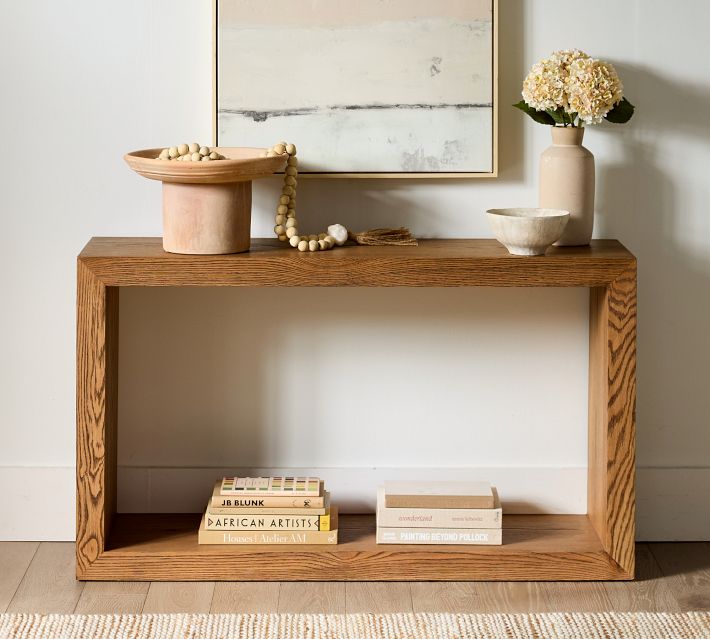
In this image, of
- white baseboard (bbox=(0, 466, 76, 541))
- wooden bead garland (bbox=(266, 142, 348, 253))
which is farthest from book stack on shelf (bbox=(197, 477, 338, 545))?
wooden bead garland (bbox=(266, 142, 348, 253))

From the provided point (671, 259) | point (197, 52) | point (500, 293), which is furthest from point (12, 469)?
point (671, 259)

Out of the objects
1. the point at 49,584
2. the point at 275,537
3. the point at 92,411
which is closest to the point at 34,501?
the point at 49,584

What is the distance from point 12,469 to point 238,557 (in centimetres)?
68

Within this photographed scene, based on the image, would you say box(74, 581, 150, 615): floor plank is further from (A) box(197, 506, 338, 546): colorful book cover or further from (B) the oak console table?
(A) box(197, 506, 338, 546): colorful book cover

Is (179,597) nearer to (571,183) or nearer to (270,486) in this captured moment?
(270,486)

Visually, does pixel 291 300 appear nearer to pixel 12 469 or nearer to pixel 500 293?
pixel 500 293

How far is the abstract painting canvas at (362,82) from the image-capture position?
2.56m

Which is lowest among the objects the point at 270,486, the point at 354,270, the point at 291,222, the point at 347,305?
the point at 270,486

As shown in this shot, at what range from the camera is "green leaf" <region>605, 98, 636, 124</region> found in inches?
99.1

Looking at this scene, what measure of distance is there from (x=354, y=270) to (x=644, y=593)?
0.99 metres

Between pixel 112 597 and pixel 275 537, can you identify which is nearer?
pixel 112 597

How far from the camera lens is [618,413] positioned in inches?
96.5

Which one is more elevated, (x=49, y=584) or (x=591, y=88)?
(x=591, y=88)

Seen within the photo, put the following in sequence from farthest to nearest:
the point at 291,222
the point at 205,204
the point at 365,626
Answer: the point at 291,222
the point at 205,204
the point at 365,626
